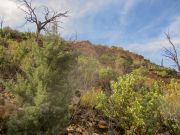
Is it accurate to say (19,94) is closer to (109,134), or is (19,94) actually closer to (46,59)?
(46,59)

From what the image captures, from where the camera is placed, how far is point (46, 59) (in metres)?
14.7

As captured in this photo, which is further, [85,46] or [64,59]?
[85,46]

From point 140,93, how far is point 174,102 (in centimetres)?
175

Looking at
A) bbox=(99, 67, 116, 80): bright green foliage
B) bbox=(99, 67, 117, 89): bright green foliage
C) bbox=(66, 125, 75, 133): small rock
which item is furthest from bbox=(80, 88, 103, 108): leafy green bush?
bbox=(99, 67, 116, 80): bright green foliage

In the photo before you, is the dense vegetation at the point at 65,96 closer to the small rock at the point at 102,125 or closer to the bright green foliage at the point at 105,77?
the bright green foliage at the point at 105,77

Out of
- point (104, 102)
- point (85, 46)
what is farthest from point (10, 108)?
point (85, 46)

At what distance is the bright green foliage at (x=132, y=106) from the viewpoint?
17.6 meters

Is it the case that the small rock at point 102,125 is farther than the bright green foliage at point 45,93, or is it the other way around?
the small rock at point 102,125

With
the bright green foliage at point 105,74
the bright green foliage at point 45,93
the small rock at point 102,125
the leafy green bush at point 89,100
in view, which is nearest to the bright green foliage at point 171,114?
the small rock at point 102,125

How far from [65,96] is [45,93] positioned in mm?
951

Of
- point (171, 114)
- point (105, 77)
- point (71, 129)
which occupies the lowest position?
point (71, 129)

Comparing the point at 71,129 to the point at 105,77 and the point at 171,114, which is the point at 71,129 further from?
the point at 105,77

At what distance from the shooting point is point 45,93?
45.0 feet

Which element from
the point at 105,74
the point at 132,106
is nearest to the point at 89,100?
the point at 132,106
